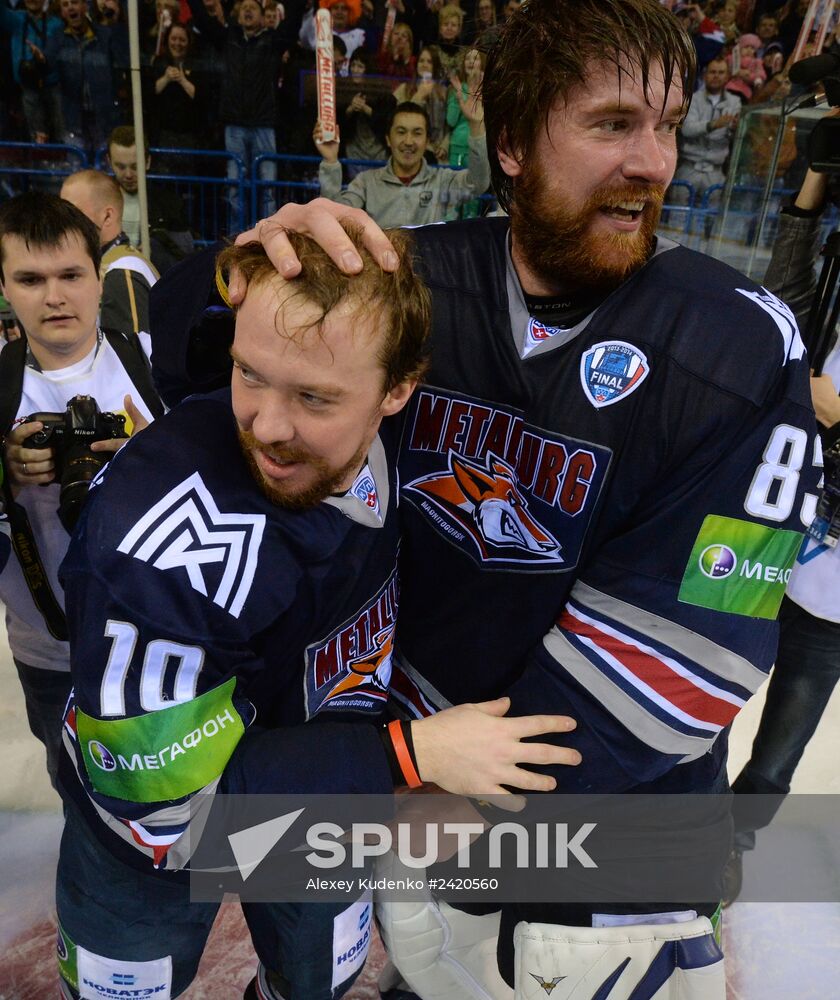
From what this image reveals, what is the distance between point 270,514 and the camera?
1077 mm

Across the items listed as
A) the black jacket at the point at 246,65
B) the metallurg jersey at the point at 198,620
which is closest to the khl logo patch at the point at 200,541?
the metallurg jersey at the point at 198,620

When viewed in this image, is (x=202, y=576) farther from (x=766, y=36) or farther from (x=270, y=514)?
(x=766, y=36)

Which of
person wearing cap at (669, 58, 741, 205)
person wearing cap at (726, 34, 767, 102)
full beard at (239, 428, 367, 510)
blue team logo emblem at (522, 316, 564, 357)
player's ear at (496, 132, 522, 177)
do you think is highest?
person wearing cap at (726, 34, 767, 102)

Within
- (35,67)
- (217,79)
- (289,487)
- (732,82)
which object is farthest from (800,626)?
(732,82)

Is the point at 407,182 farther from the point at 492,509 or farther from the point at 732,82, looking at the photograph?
the point at 492,509

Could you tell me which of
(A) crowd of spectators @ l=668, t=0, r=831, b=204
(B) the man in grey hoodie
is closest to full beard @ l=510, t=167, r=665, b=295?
(B) the man in grey hoodie

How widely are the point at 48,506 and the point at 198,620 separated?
1073 mm

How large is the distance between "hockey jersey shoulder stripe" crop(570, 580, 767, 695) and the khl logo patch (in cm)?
51

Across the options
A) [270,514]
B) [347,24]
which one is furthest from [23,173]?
[270,514]

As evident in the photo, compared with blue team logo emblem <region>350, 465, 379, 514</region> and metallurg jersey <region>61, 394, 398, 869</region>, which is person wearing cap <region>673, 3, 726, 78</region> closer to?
blue team logo emblem <region>350, 465, 379, 514</region>

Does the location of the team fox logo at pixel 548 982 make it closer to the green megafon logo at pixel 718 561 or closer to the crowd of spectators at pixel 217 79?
the green megafon logo at pixel 718 561

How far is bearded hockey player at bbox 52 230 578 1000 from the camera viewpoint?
0.98 metres

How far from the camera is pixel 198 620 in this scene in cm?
100

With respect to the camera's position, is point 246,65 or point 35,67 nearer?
point 35,67
